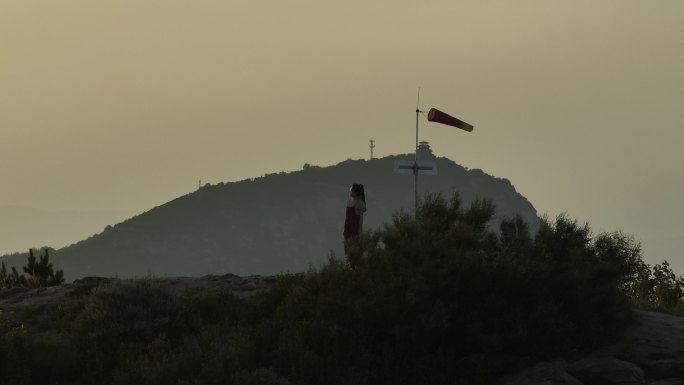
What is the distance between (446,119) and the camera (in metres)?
30.2

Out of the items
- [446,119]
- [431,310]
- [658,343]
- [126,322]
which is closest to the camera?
[431,310]

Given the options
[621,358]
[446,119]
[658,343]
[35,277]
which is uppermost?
[446,119]

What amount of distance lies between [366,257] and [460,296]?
234 centimetres

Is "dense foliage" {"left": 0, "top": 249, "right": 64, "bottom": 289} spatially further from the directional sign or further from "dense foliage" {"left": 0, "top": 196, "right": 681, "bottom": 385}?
the directional sign

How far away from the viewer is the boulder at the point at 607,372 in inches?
752

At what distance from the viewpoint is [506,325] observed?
2055 cm

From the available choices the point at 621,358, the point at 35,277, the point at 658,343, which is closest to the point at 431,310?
the point at 621,358

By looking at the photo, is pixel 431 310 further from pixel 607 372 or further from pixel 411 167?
pixel 411 167

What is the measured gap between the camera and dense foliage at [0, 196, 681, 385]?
63.1 feet

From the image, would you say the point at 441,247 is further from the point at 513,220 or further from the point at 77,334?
the point at 77,334

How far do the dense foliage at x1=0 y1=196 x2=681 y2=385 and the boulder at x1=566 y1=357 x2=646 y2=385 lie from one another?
2.66 feet

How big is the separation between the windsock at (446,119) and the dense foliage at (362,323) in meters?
7.41

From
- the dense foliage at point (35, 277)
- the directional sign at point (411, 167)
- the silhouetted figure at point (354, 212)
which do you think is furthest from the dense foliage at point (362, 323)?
the dense foliage at point (35, 277)

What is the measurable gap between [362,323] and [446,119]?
11.3 m
